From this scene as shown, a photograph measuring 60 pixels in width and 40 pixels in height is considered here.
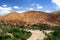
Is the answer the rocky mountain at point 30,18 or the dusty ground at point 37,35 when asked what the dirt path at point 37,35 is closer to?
the dusty ground at point 37,35

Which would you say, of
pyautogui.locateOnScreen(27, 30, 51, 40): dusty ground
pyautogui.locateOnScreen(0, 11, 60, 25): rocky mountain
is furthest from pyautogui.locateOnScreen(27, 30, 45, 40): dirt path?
pyautogui.locateOnScreen(0, 11, 60, 25): rocky mountain

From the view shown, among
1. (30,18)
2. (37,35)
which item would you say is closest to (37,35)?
(37,35)

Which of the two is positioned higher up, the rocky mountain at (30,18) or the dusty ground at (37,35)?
the rocky mountain at (30,18)

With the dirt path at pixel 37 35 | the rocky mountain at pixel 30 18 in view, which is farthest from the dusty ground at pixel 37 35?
the rocky mountain at pixel 30 18

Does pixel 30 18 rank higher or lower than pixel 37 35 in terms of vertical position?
higher

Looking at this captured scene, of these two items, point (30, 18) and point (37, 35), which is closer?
point (37, 35)

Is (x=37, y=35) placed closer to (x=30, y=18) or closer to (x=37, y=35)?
(x=37, y=35)

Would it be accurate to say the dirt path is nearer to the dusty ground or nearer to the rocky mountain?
the dusty ground

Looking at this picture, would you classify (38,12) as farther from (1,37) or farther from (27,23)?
(1,37)
